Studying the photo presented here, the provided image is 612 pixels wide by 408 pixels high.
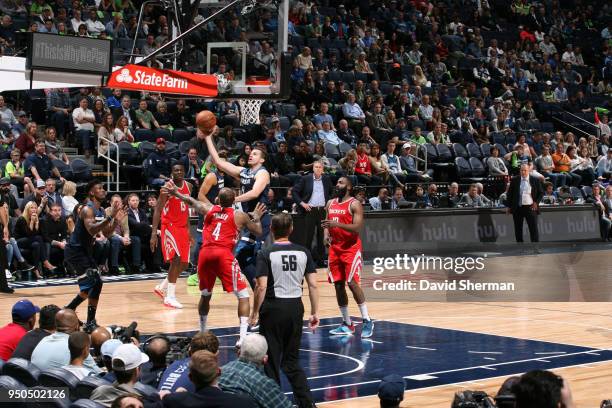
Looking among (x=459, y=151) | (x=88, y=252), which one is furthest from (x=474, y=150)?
(x=88, y=252)

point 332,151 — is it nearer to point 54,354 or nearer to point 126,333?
point 126,333

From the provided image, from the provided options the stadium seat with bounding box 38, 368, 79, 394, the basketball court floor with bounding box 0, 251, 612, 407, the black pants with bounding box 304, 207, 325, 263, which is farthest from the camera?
the black pants with bounding box 304, 207, 325, 263

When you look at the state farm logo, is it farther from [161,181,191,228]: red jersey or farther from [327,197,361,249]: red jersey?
[327,197,361,249]: red jersey

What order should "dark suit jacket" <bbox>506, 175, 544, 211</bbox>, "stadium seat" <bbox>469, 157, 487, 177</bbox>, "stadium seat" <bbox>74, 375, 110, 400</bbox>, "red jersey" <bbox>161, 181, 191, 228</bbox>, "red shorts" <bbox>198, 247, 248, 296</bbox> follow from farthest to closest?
"stadium seat" <bbox>469, 157, 487, 177</bbox>
"dark suit jacket" <bbox>506, 175, 544, 211</bbox>
"red jersey" <bbox>161, 181, 191, 228</bbox>
"red shorts" <bbox>198, 247, 248, 296</bbox>
"stadium seat" <bbox>74, 375, 110, 400</bbox>

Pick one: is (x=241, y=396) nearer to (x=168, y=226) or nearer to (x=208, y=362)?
(x=208, y=362)

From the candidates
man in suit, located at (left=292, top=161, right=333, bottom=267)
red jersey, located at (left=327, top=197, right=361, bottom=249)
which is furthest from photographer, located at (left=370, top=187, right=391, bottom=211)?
red jersey, located at (left=327, top=197, right=361, bottom=249)

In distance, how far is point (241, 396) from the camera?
6.27 meters

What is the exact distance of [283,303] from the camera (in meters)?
8.80

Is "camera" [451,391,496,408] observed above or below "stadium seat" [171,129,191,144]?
below

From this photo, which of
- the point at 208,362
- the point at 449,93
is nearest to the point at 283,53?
the point at 208,362

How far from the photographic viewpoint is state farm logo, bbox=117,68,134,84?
47.8 feet

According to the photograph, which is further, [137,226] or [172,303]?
[137,226]

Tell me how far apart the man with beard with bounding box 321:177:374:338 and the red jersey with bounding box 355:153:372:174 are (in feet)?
32.8

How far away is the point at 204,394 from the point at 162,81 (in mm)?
9582
